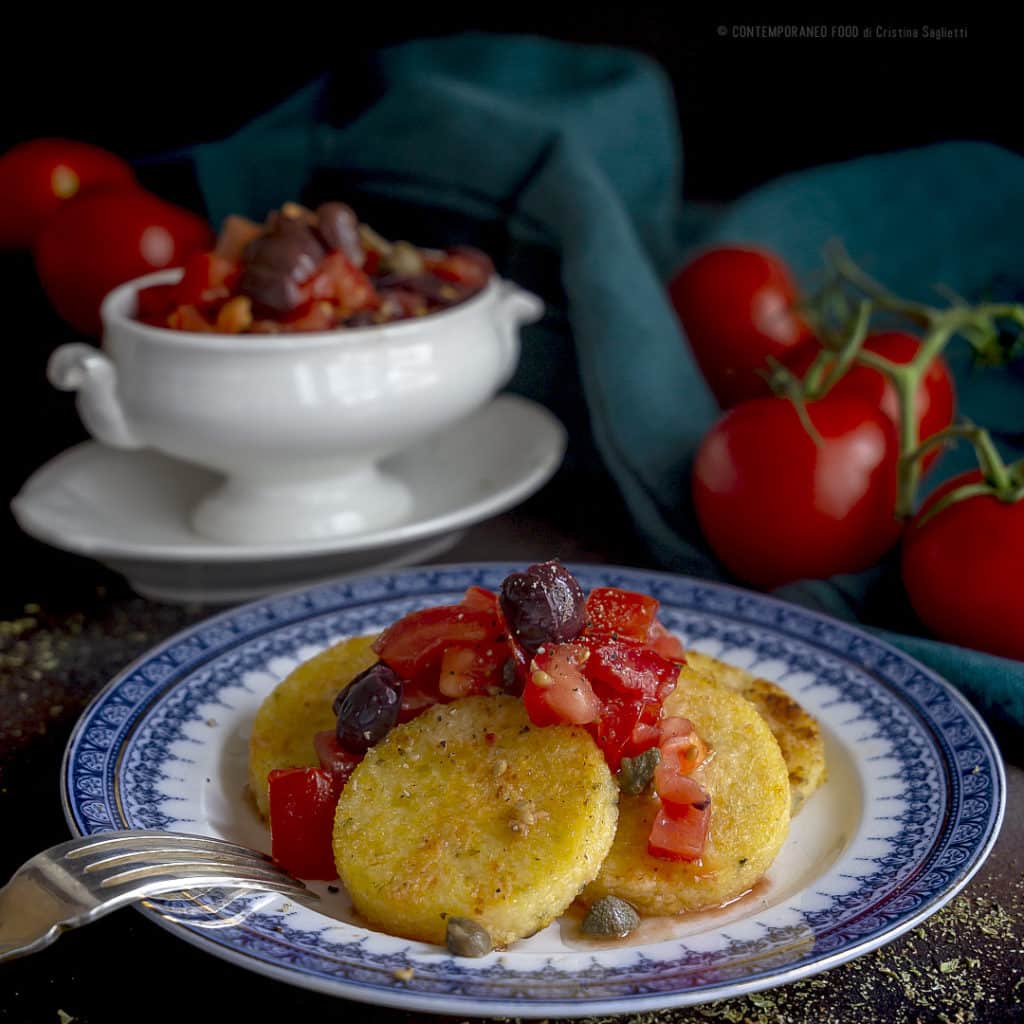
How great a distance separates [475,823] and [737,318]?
2068 millimetres

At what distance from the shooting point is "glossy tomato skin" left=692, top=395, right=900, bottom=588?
2562 mm

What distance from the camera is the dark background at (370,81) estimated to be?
3492 mm

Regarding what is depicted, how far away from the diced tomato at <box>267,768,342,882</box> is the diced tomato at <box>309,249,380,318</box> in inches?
48.6

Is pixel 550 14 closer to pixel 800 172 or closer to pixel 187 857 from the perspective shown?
Result: pixel 800 172

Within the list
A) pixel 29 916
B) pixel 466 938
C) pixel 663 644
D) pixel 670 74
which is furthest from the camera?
pixel 670 74

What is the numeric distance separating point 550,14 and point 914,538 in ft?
8.48

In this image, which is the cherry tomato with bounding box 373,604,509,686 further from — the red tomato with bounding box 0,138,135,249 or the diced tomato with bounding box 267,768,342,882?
the red tomato with bounding box 0,138,135,249

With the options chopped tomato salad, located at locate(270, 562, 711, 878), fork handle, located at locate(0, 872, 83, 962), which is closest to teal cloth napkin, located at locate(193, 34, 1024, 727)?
chopped tomato salad, located at locate(270, 562, 711, 878)

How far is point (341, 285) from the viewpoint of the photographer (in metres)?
2.63

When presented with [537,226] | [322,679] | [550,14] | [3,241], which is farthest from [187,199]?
[322,679]

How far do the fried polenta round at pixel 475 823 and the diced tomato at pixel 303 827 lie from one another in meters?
0.05

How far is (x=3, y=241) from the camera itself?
3414 mm

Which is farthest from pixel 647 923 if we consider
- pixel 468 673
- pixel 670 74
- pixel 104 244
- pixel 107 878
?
pixel 670 74

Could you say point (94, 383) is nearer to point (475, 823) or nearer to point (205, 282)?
point (205, 282)
